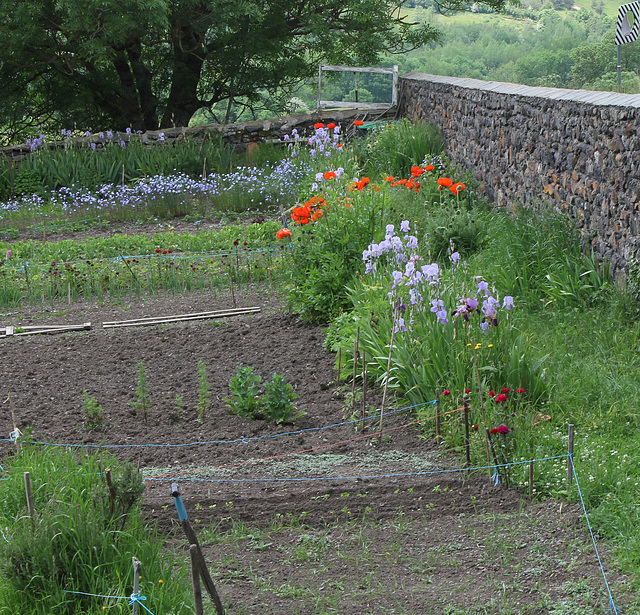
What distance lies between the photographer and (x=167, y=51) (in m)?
14.2

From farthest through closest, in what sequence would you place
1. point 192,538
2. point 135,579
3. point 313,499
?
1. point 313,499
2. point 192,538
3. point 135,579

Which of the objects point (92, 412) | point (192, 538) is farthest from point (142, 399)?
point (192, 538)

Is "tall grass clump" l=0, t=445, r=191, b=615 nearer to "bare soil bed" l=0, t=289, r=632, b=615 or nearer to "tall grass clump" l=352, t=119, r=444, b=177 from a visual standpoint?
"bare soil bed" l=0, t=289, r=632, b=615

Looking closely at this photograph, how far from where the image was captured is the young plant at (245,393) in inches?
157

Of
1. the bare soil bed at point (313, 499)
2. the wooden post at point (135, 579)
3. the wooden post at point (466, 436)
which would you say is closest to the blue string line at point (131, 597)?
the wooden post at point (135, 579)

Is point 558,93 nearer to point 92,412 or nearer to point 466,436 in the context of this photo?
point 466,436

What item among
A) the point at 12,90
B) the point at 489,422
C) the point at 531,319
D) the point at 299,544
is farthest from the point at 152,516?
the point at 12,90

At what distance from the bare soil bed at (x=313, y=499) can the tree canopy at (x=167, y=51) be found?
7894mm

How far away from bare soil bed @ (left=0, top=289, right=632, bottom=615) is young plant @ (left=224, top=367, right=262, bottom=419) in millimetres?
69

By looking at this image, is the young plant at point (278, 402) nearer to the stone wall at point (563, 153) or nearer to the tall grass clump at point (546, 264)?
the tall grass clump at point (546, 264)

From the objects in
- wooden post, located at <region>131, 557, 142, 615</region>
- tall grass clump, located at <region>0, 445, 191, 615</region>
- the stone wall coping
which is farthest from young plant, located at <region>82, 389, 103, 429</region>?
the stone wall coping

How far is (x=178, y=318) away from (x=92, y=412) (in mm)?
1962

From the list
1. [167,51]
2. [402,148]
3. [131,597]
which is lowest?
[131,597]

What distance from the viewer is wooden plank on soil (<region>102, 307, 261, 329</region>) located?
5.83 m
